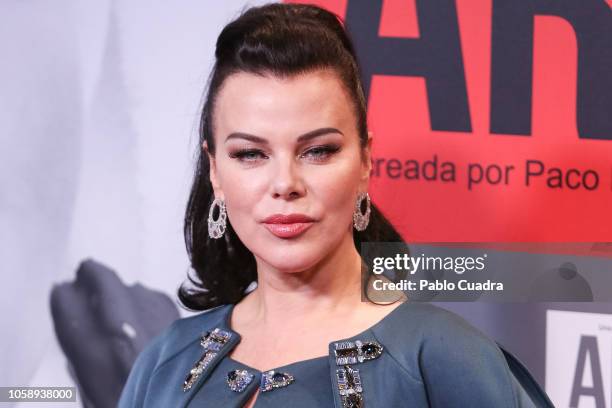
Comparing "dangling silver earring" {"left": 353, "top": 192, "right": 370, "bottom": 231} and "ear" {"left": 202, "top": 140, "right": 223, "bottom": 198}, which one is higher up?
"ear" {"left": 202, "top": 140, "right": 223, "bottom": 198}

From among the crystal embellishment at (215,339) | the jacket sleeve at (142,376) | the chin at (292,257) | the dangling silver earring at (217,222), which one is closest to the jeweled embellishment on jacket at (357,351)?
the chin at (292,257)

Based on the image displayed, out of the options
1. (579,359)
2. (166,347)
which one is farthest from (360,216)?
(579,359)

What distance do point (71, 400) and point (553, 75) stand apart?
151cm

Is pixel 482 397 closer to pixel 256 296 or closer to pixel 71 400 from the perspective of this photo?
pixel 256 296

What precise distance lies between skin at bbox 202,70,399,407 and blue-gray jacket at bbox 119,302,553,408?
4cm

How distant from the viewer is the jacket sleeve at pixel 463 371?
4.72ft

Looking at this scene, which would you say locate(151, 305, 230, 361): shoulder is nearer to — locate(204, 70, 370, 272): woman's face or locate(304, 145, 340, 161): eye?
locate(204, 70, 370, 272): woman's face

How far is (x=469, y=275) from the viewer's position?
82.7 inches

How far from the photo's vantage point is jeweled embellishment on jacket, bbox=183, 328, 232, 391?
5.44 feet

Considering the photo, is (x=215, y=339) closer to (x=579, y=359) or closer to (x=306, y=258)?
(x=306, y=258)

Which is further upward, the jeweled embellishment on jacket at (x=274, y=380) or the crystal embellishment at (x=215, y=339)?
the crystal embellishment at (x=215, y=339)

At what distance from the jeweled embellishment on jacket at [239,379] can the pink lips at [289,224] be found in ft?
0.87

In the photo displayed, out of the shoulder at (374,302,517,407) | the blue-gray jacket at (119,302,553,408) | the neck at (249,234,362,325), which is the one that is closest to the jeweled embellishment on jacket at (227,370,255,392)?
the blue-gray jacket at (119,302,553,408)

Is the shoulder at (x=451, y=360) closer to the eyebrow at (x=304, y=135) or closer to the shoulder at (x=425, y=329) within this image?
the shoulder at (x=425, y=329)
